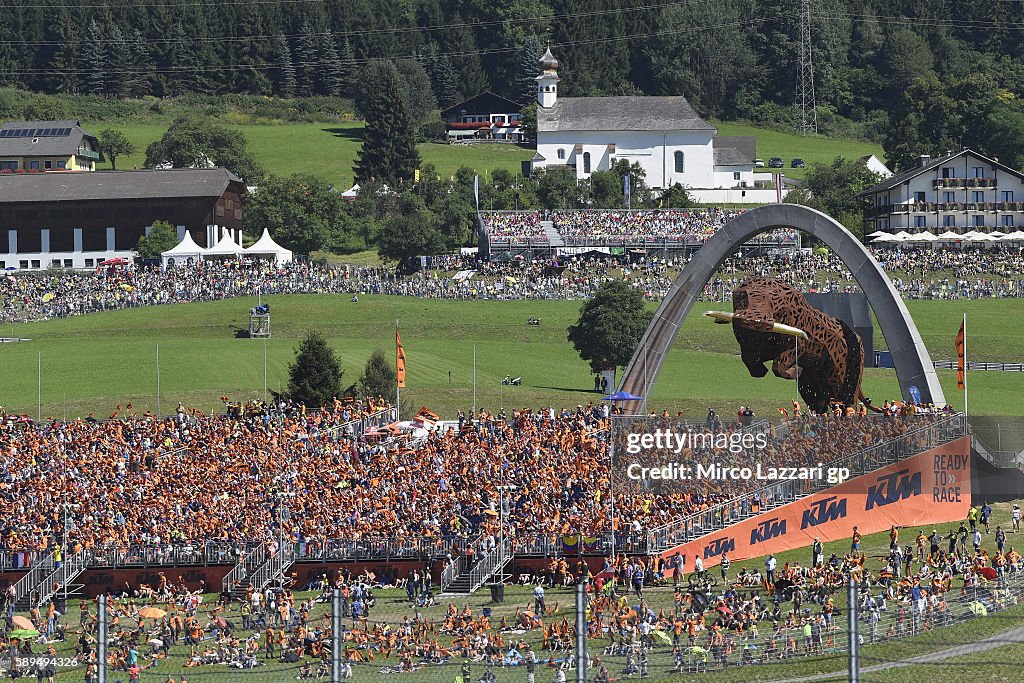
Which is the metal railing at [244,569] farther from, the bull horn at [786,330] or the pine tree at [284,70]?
the pine tree at [284,70]

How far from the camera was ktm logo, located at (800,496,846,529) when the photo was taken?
1599 inches

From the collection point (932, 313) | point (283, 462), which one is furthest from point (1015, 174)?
point (283, 462)

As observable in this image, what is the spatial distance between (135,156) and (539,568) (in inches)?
4808

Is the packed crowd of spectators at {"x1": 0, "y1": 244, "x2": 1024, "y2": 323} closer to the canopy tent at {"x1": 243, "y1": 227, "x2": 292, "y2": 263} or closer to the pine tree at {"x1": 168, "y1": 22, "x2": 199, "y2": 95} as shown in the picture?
the canopy tent at {"x1": 243, "y1": 227, "x2": 292, "y2": 263}

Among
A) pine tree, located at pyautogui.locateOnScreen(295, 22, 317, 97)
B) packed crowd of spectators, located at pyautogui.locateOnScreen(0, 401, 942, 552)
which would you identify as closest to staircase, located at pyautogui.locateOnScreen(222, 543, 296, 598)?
packed crowd of spectators, located at pyautogui.locateOnScreen(0, 401, 942, 552)

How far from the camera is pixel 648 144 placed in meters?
156

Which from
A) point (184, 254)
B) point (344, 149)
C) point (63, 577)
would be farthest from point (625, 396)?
point (344, 149)

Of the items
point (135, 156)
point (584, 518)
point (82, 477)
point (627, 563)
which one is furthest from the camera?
point (135, 156)

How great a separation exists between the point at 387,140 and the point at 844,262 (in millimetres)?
103503

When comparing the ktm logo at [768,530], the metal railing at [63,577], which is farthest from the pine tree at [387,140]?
the ktm logo at [768,530]

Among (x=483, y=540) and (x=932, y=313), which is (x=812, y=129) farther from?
(x=483, y=540)

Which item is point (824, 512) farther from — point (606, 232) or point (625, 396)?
point (606, 232)

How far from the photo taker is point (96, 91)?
618 feet

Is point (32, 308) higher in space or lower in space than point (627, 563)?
higher
